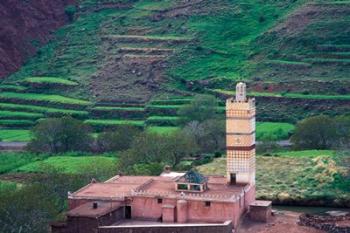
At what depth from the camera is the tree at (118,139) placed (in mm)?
84075

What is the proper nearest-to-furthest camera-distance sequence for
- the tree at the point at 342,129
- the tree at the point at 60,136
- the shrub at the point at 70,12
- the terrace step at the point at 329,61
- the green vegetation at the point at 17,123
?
1. the tree at the point at 342,129
2. the tree at the point at 60,136
3. the terrace step at the point at 329,61
4. the green vegetation at the point at 17,123
5. the shrub at the point at 70,12

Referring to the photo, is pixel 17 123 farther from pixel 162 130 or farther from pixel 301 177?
pixel 301 177

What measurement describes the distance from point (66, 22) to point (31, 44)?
6268 mm

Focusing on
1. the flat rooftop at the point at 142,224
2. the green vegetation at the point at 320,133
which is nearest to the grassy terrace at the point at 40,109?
the green vegetation at the point at 320,133

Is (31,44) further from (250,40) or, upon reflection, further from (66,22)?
(250,40)

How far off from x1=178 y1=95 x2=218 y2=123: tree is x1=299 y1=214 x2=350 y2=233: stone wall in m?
35.9

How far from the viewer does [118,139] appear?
8438 centimetres

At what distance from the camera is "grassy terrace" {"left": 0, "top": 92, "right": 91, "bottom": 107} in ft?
324

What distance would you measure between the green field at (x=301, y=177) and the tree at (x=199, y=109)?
15422mm

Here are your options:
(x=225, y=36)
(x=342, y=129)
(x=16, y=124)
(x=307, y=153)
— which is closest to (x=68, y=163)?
(x=307, y=153)

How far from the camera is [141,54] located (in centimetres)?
10494

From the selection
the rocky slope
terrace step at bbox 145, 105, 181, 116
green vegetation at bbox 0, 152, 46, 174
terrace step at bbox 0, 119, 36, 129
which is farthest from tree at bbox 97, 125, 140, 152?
the rocky slope

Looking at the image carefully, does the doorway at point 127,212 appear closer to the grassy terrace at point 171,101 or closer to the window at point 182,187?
the window at point 182,187

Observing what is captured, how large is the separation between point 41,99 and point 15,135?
8.60 meters
